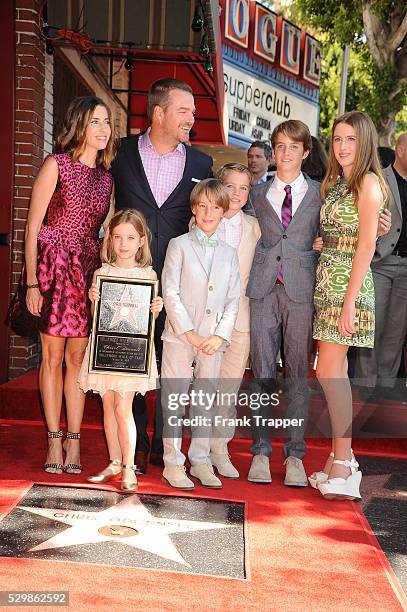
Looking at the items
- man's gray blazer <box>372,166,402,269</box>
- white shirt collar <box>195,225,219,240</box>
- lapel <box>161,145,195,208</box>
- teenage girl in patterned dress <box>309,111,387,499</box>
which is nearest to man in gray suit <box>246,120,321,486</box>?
teenage girl in patterned dress <box>309,111,387,499</box>

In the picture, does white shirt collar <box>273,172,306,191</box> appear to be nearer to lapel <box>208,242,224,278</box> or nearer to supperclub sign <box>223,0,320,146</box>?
lapel <box>208,242,224,278</box>

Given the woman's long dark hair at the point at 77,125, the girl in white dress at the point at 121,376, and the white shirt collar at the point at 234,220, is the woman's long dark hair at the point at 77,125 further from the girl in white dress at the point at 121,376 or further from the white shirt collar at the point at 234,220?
the white shirt collar at the point at 234,220

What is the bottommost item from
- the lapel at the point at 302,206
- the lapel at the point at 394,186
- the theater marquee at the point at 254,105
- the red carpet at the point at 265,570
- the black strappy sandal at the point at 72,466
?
the red carpet at the point at 265,570

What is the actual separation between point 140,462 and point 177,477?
1.30ft

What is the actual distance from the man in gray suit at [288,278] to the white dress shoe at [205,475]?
0.94 feet

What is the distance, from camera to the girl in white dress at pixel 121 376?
4777 mm

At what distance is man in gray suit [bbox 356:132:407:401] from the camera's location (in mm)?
6727

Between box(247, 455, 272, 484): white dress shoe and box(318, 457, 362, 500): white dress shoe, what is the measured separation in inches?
13.1

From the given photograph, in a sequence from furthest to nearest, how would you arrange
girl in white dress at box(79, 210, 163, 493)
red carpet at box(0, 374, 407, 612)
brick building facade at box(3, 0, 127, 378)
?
brick building facade at box(3, 0, 127, 378)
girl in white dress at box(79, 210, 163, 493)
red carpet at box(0, 374, 407, 612)

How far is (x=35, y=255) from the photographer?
16.1 feet

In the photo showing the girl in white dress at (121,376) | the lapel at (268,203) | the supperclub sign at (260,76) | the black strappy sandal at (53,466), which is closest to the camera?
the girl in white dress at (121,376)

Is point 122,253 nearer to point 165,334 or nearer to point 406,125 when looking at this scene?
point 165,334

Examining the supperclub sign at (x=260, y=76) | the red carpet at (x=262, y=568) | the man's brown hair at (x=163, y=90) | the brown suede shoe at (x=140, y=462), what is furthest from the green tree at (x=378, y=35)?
the red carpet at (x=262, y=568)

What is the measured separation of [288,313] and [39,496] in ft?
5.95
